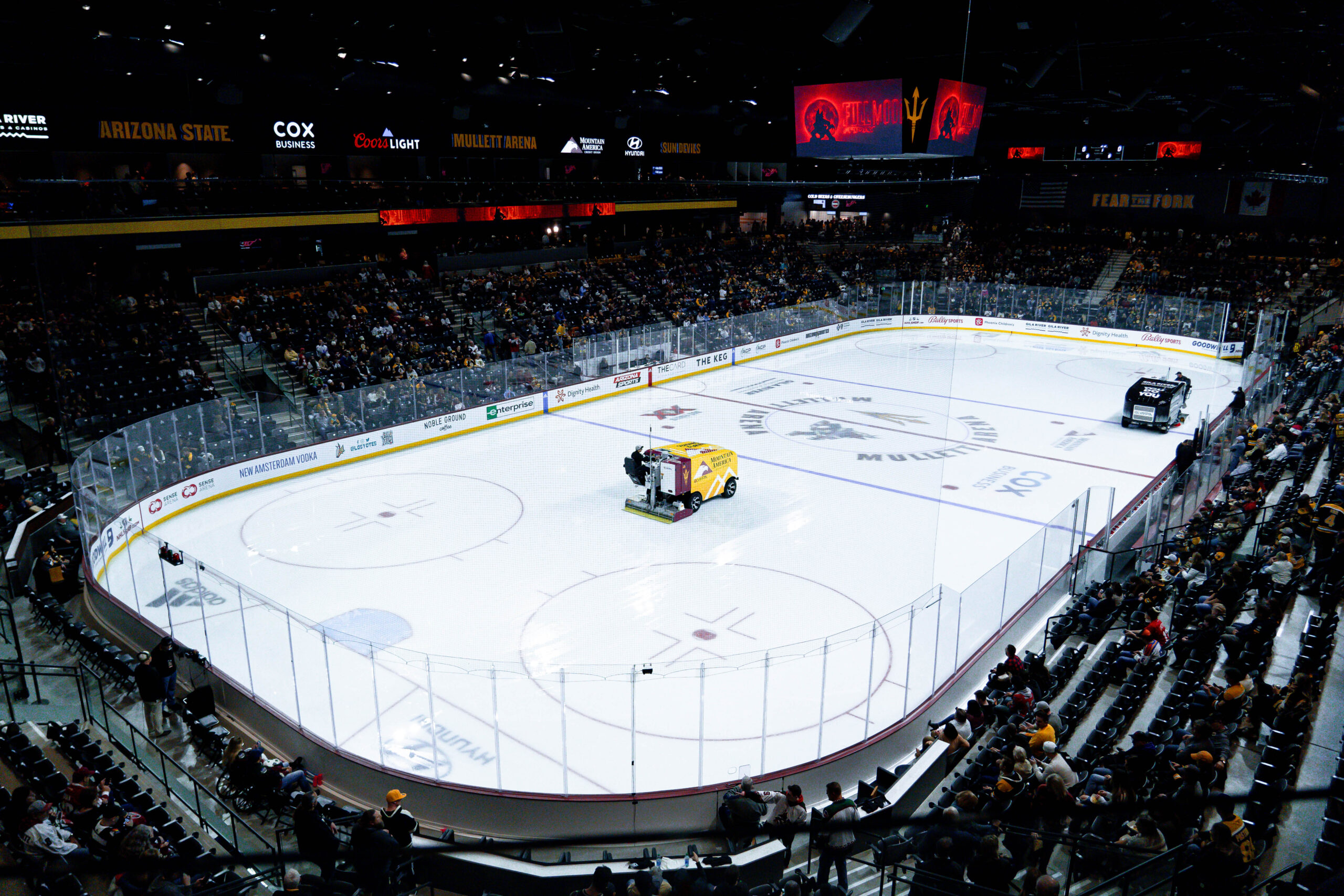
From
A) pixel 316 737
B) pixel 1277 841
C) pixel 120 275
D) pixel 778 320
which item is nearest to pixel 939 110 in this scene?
pixel 1277 841

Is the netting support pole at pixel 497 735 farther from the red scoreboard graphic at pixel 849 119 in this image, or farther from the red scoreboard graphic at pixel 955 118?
the red scoreboard graphic at pixel 955 118

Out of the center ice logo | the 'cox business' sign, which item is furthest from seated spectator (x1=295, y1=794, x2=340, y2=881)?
the 'cox business' sign

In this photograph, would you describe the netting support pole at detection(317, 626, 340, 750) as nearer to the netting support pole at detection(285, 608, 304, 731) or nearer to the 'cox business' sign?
the netting support pole at detection(285, 608, 304, 731)

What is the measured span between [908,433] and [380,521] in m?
13.5

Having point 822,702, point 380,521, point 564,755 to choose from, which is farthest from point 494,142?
point 564,755

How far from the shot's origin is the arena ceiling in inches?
650

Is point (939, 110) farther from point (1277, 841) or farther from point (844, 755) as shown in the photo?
point (1277, 841)

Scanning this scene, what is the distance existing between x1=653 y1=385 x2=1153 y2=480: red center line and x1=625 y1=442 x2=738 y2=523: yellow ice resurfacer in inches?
303

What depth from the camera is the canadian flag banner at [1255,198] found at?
4459cm

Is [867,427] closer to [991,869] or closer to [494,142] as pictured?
[494,142]

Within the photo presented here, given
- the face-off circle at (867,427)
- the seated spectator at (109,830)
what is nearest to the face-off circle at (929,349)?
Result: the face-off circle at (867,427)

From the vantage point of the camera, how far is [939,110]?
1214 centimetres

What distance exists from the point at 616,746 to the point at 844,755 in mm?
2431

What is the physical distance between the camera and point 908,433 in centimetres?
2348
